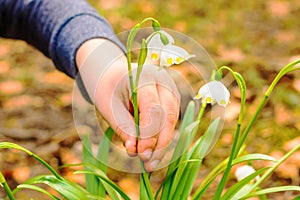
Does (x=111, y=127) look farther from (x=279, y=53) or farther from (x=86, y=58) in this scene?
(x=279, y=53)

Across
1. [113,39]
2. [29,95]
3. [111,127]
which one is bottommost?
[29,95]

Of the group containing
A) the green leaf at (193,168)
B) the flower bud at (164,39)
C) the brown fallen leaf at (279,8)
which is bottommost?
the green leaf at (193,168)

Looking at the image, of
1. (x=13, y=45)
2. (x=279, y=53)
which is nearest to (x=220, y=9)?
(x=279, y=53)

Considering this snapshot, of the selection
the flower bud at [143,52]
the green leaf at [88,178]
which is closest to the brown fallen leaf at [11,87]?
the green leaf at [88,178]

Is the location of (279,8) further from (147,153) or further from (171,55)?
(171,55)

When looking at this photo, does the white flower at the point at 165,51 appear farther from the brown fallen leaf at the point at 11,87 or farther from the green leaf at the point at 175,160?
the brown fallen leaf at the point at 11,87

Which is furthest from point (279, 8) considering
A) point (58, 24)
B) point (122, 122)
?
point (122, 122)
